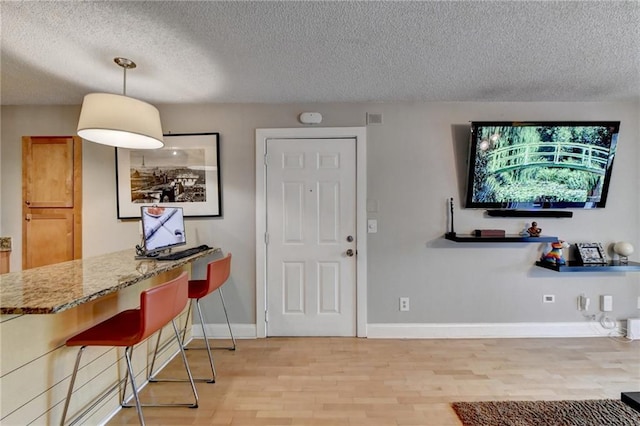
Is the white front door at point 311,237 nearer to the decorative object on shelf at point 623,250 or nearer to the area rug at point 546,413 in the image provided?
the area rug at point 546,413

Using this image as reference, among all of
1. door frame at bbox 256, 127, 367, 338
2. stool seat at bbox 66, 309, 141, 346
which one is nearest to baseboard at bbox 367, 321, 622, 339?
door frame at bbox 256, 127, 367, 338

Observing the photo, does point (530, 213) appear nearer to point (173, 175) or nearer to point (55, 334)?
point (173, 175)

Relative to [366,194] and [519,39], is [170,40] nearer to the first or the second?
[366,194]

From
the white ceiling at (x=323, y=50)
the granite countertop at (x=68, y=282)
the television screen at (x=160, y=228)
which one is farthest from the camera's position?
the television screen at (x=160, y=228)

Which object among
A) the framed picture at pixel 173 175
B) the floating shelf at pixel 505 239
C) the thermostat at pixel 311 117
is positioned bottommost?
the floating shelf at pixel 505 239

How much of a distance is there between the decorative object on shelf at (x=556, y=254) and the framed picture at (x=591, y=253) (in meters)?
0.16

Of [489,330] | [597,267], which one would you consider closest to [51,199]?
[489,330]

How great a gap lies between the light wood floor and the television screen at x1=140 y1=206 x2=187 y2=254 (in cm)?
99

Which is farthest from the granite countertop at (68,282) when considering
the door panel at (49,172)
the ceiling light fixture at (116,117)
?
the door panel at (49,172)

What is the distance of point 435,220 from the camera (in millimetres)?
2797

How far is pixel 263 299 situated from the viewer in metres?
2.80

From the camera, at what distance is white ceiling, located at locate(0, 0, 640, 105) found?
1549mm

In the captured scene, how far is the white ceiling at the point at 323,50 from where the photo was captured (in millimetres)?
1549

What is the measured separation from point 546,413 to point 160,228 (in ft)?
9.48
